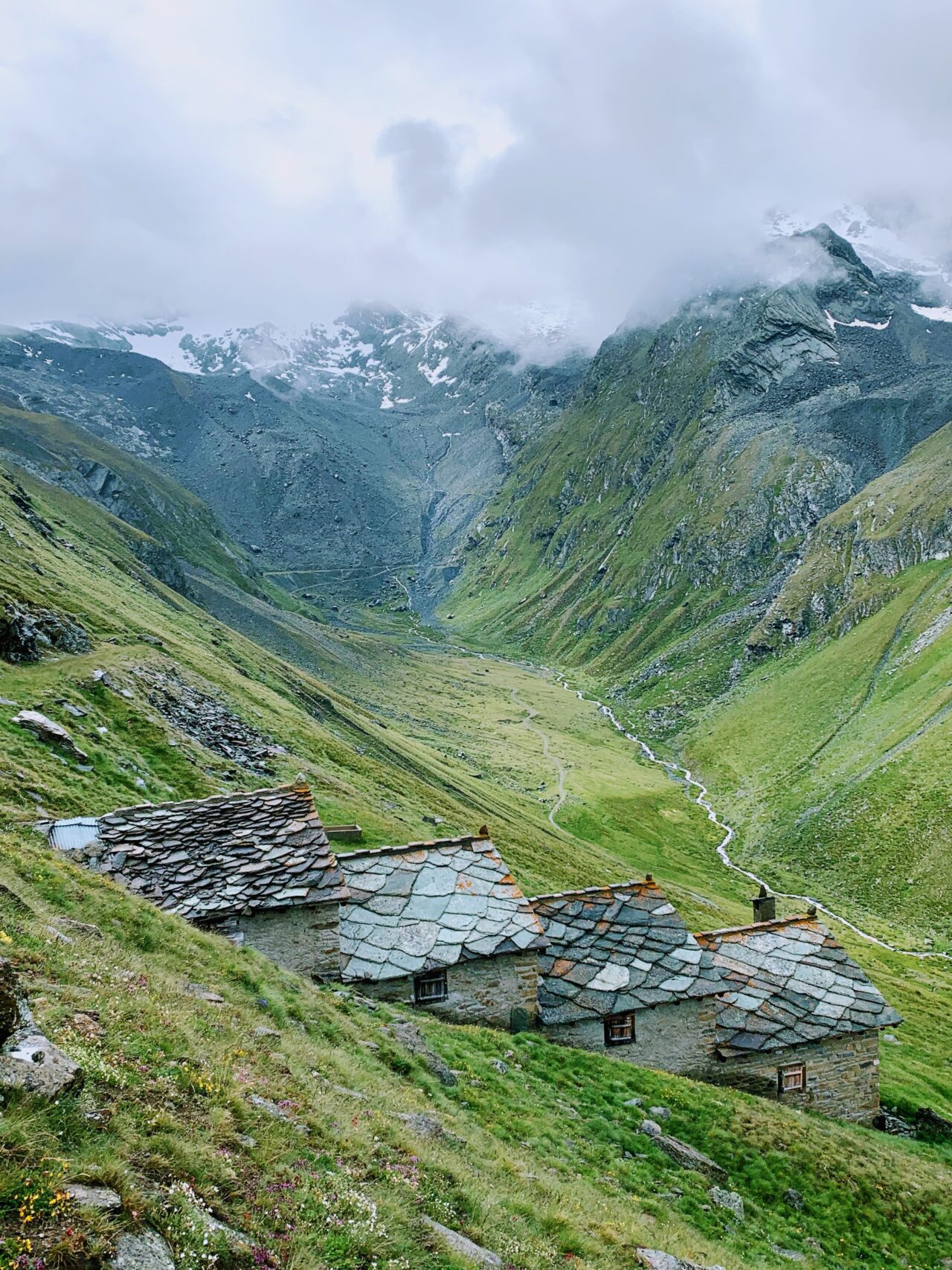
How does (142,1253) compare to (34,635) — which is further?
(34,635)

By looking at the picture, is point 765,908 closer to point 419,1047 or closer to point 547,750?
point 419,1047

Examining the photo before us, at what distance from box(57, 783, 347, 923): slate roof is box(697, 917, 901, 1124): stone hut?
43.7ft

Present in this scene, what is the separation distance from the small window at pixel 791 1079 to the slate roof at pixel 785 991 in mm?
883

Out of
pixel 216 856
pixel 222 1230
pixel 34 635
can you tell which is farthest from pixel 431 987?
pixel 34 635

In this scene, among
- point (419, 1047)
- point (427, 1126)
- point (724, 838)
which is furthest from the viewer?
point (724, 838)

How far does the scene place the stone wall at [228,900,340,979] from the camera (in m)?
19.1

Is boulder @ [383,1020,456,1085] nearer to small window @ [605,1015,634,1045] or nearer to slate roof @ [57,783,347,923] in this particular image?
slate roof @ [57,783,347,923]

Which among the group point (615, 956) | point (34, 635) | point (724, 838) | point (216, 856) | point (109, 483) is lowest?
point (724, 838)

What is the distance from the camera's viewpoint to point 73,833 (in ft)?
65.3

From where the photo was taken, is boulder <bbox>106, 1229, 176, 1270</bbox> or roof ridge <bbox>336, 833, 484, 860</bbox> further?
roof ridge <bbox>336, 833, 484, 860</bbox>

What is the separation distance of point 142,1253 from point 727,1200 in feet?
52.0

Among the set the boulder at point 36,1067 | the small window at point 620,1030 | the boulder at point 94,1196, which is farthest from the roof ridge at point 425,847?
the boulder at point 94,1196

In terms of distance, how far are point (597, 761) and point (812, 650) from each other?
53183 mm

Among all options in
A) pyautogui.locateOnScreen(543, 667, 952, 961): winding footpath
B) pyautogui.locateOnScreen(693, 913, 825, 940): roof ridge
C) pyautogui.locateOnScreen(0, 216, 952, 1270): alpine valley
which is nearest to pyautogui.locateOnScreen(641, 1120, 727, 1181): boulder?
pyautogui.locateOnScreen(0, 216, 952, 1270): alpine valley
